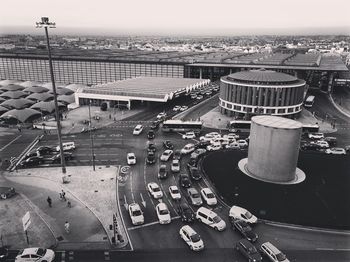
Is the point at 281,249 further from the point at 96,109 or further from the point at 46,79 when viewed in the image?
the point at 46,79

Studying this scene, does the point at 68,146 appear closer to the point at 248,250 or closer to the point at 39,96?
the point at 248,250

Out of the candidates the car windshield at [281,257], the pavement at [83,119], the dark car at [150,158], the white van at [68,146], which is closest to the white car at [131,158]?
the dark car at [150,158]

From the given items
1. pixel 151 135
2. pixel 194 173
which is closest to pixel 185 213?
pixel 194 173

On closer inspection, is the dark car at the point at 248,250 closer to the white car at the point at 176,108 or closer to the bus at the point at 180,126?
the bus at the point at 180,126

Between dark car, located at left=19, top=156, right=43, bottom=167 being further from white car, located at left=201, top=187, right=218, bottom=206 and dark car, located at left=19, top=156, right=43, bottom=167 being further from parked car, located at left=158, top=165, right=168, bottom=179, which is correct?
white car, located at left=201, top=187, right=218, bottom=206

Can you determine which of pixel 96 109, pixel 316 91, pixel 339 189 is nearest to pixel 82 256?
pixel 339 189
